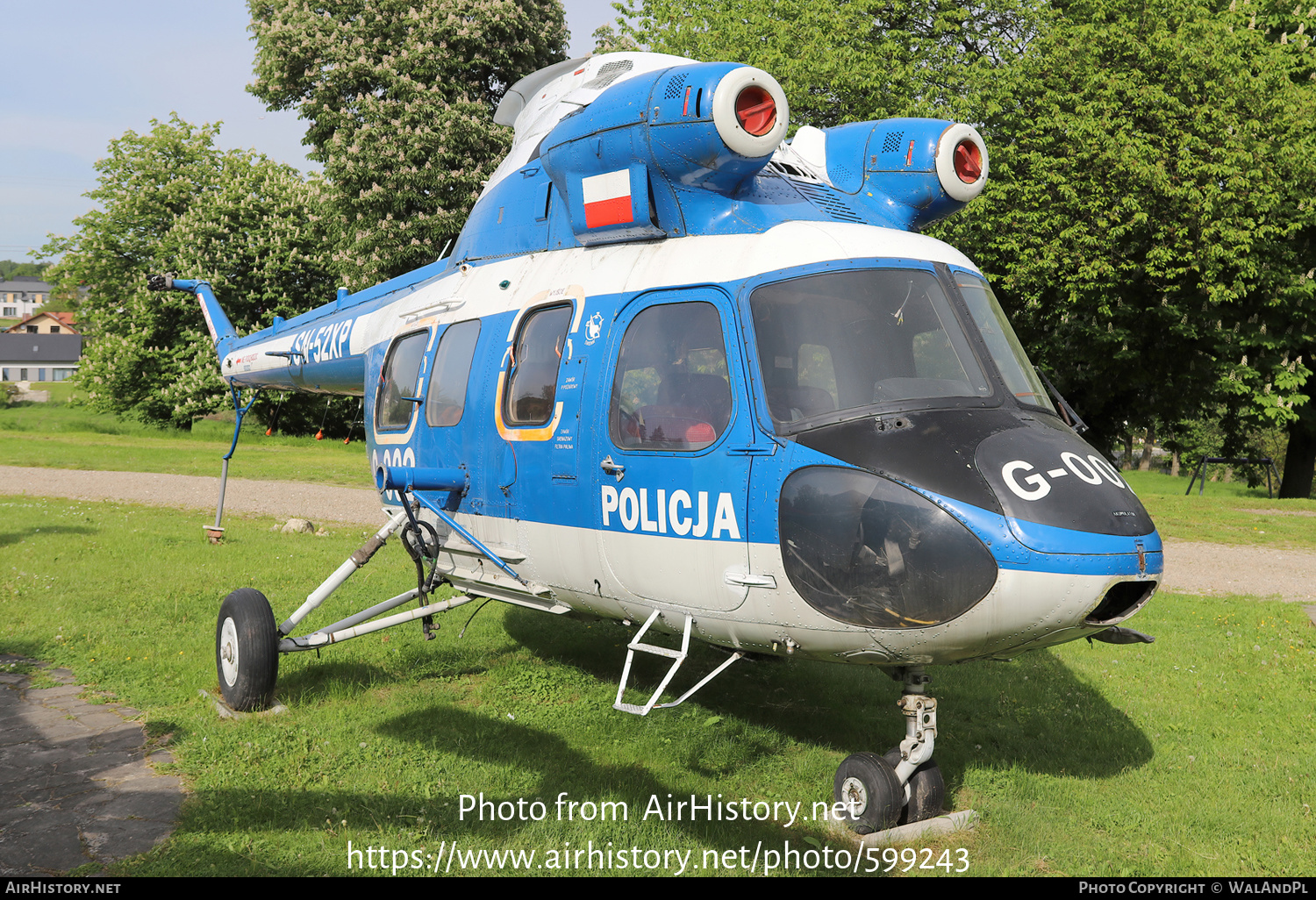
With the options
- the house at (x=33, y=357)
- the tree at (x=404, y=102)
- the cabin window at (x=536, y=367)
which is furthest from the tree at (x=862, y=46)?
the house at (x=33, y=357)

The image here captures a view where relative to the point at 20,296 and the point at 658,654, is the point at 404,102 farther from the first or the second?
the point at 20,296

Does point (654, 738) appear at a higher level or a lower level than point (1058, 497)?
lower

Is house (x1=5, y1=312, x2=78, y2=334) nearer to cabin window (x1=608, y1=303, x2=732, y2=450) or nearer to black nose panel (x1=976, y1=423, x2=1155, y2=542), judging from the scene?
cabin window (x1=608, y1=303, x2=732, y2=450)

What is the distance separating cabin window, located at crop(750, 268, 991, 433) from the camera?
181 inches

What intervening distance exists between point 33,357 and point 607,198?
120 meters

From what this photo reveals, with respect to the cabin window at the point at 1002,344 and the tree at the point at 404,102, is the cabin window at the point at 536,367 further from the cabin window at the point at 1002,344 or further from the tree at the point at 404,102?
the tree at the point at 404,102

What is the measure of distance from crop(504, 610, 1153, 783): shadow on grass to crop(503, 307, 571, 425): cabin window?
2589 millimetres

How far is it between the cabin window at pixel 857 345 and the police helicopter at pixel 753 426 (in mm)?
13

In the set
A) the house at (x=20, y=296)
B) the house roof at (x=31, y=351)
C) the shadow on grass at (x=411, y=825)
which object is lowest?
the shadow on grass at (x=411, y=825)

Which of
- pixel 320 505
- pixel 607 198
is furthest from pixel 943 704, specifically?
pixel 320 505

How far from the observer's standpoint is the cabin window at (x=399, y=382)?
7.28 m

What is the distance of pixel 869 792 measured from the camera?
4840 millimetres
